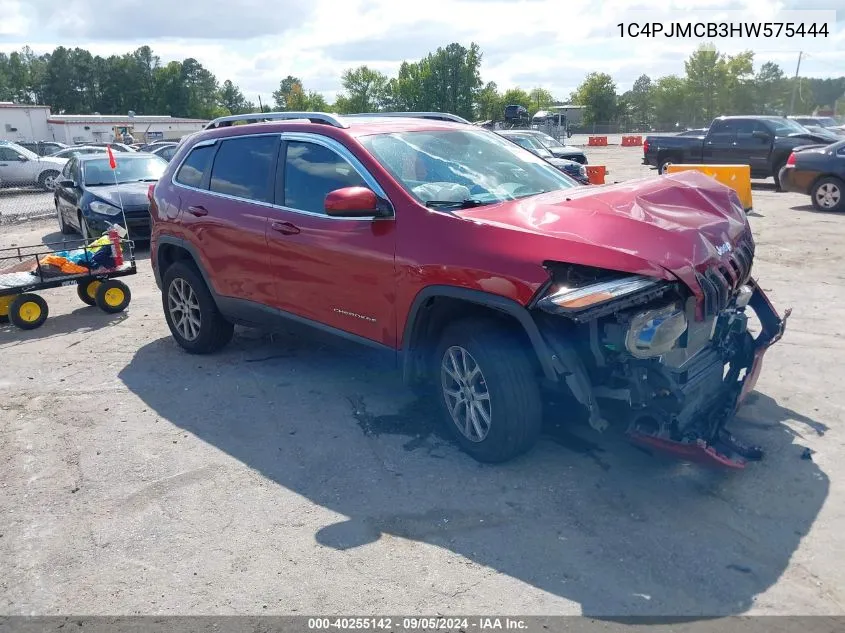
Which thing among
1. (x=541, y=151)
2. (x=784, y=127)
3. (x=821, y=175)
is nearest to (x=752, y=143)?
(x=784, y=127)

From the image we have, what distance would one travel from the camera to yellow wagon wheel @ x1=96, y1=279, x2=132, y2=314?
803 centimetres

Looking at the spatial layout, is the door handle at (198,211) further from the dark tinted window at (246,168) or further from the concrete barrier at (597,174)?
the concrete barrier at (597,174)

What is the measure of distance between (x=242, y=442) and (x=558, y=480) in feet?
6.73

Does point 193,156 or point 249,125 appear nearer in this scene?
point 249,125

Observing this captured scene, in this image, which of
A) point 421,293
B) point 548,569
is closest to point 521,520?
point 548,569

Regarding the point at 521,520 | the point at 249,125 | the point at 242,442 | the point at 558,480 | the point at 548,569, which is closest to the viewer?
the point at 548,569

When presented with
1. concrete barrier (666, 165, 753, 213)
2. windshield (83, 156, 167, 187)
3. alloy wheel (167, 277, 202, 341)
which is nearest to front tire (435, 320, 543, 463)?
alloy wheel (167, 277, 202, 341)

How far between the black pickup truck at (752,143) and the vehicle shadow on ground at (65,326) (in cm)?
1586

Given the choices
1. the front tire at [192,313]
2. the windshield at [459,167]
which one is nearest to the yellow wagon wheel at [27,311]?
the front tire at [192,313]

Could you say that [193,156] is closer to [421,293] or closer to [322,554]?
[421,293]

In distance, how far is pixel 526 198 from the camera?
4.51 m

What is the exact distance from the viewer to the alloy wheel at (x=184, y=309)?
6.28 metres

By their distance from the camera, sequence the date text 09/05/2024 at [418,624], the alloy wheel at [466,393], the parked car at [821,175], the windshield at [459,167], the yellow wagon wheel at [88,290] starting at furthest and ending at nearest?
the parked car at [821,175], the yellow wagon wheel at [88,290], the windshield at [459,167], the alloy wheel at [466,393], the date text 09/05/2024 at [418,624]

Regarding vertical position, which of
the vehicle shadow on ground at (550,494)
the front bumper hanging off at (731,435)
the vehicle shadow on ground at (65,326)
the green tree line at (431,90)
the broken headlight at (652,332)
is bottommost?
the vehicle shadow on ground at (65,326)
